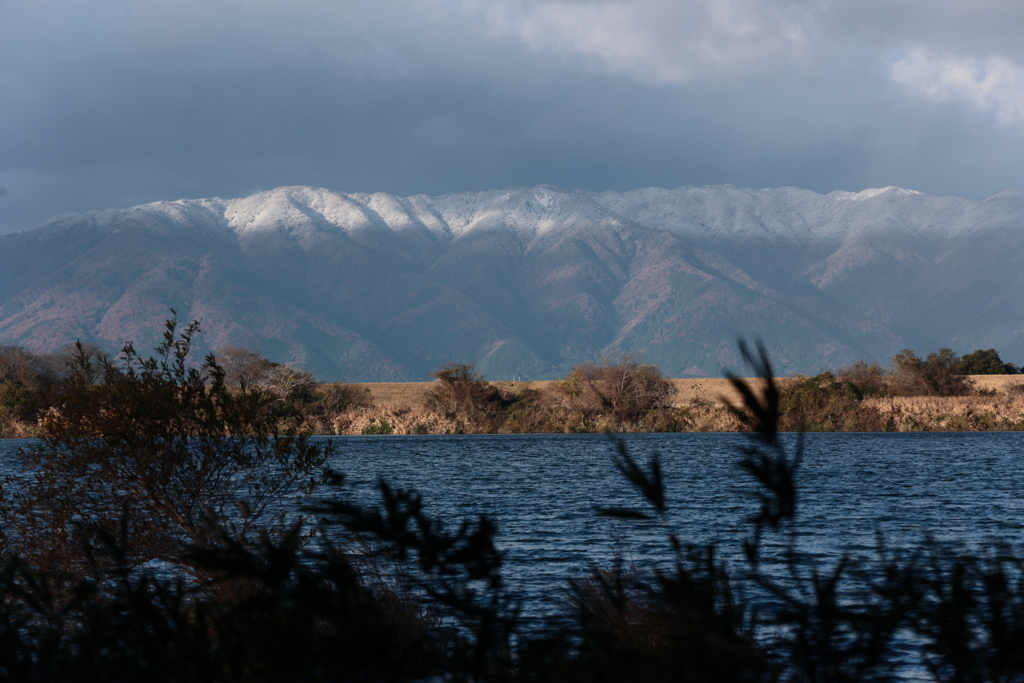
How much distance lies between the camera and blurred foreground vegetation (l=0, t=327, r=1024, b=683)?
536 cm

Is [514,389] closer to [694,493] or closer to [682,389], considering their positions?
[682,389]

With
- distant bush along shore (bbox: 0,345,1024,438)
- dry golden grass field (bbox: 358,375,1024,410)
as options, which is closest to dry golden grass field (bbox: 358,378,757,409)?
dry golden grass field (bbox: 358,375,1024,410)

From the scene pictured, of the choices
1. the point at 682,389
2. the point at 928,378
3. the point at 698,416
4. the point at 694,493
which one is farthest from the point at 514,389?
the point at 694,493

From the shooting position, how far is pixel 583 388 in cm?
7231

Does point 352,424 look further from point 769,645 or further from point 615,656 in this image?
point 615,656

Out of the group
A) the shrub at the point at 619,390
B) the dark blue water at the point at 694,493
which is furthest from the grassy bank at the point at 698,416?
the dark blue water at the point at 694,493

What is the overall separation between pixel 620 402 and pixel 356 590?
65.5 metres

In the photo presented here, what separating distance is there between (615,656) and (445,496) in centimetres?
2812

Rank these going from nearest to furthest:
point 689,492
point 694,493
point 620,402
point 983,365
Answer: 1. point 694,493
2. point 689,492
3. point 620,402
4. point 983,365

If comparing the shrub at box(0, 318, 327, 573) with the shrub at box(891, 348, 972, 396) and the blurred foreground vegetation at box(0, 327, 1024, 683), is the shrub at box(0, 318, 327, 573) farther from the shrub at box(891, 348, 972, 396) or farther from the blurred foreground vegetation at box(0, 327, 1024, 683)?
the shrub at box(891, 348, 972, 396)

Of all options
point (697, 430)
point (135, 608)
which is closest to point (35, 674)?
point (135, 608)

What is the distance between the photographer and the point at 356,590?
20.6 feet

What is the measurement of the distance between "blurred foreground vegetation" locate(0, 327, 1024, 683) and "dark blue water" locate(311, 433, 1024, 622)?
3.17 feet

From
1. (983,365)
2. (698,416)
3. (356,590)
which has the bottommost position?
(356,590)
